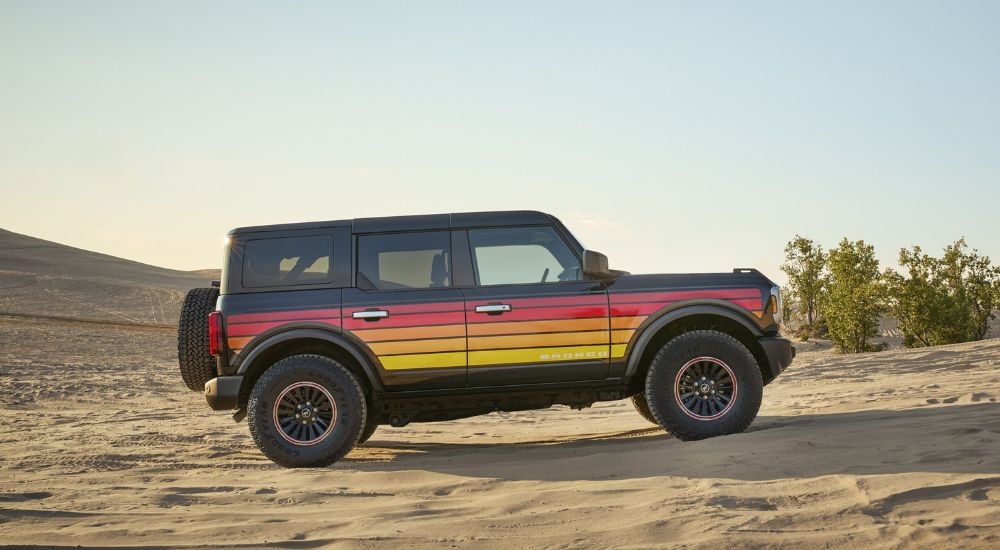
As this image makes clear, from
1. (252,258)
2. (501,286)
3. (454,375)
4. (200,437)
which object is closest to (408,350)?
(454,375)

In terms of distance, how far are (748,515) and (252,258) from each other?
4.40 metres

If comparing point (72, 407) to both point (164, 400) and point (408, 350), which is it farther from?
point (408, 350)

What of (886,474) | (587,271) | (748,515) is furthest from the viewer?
(587,271)

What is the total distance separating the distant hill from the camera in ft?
112

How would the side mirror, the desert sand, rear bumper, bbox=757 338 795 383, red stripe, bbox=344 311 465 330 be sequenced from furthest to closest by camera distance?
rear bumper, bbox=757 338 795 383
red stripe, bbox=344 311 465 330
the side mirror
the desert sand

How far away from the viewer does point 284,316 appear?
7422 millimetres

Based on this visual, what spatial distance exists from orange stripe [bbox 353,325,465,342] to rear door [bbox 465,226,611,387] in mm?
118

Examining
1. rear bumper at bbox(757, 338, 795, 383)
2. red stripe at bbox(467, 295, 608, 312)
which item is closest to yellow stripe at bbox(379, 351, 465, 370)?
red stripe at bbox(467, 295, 608, 312)

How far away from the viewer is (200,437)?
930 cm

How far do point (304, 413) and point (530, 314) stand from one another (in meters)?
1.95

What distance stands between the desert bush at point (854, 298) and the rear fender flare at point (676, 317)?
93.6 ft

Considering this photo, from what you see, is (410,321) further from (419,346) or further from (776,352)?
(776,352)

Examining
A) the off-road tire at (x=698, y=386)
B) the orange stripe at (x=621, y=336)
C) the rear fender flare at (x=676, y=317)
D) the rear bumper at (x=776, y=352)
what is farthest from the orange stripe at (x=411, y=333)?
the rear bumper at (x=776, y=352)

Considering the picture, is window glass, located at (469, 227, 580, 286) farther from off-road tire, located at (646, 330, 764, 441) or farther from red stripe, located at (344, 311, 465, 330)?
off-road tire, located at (646, 330, 764, 441)
